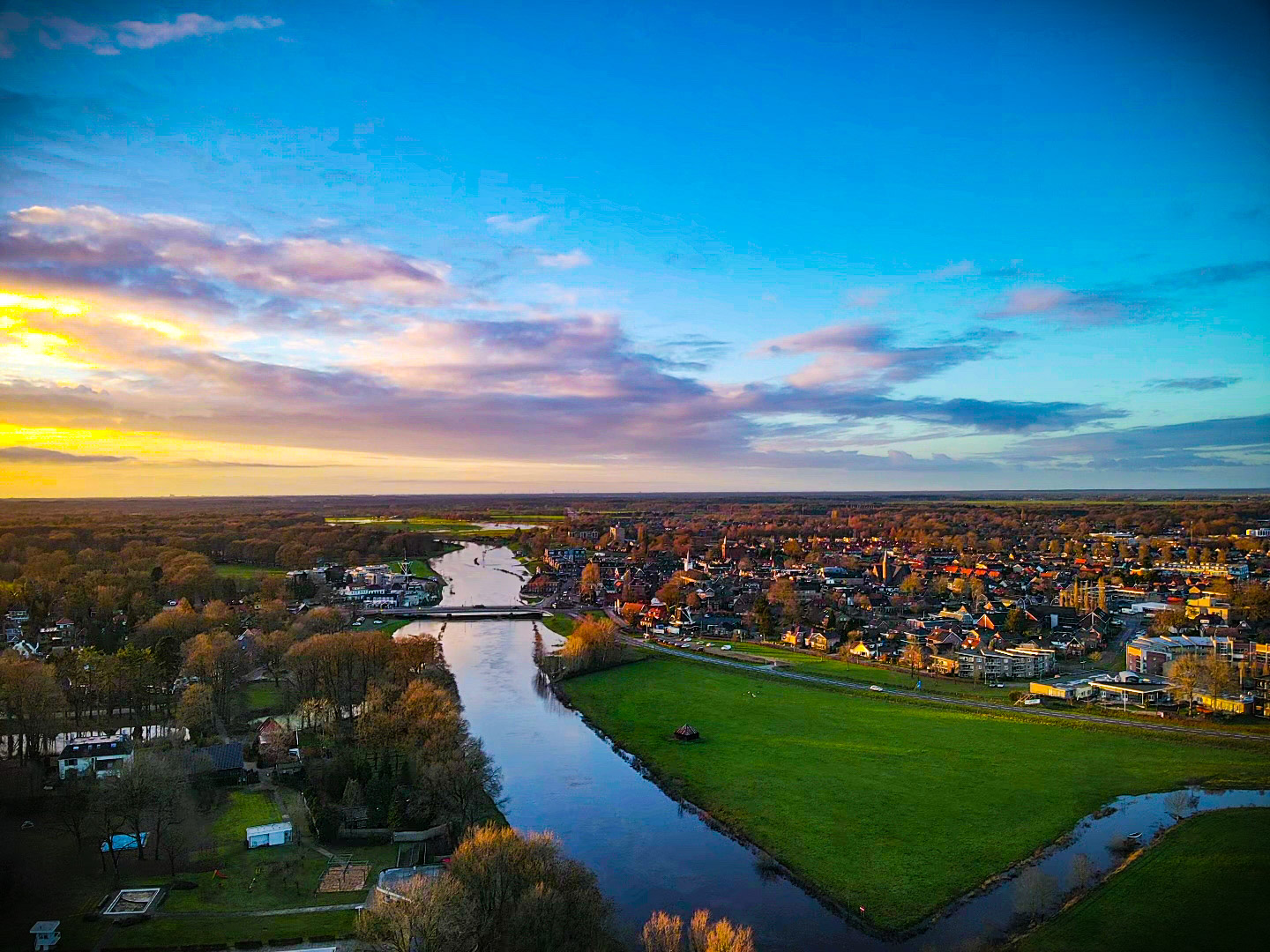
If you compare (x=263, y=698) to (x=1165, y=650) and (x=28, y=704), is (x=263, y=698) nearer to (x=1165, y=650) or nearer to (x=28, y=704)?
(x=28, y=704)

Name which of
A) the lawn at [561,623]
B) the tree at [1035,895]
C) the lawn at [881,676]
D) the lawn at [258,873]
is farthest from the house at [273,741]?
the lawn at [561,623]

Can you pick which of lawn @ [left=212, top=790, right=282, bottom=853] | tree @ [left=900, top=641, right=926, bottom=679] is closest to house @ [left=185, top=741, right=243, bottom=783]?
lawn @ [left=212, top=790, right=282, bottom=853]

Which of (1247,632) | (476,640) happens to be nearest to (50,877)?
(476,640)

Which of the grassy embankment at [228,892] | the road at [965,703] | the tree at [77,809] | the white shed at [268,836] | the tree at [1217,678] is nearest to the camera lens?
the grassy embankment at [228,892]

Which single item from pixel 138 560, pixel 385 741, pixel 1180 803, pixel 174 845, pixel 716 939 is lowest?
pixel 1180 803

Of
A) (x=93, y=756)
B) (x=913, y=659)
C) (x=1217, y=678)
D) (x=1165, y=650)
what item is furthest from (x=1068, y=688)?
(x=93, y=756)

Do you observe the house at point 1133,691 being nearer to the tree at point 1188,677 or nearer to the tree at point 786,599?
the tree at point 1188,677
